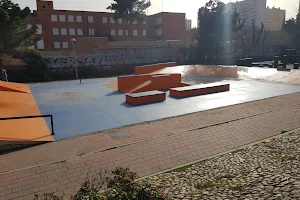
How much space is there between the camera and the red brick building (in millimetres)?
44812

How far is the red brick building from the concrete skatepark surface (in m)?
34.6

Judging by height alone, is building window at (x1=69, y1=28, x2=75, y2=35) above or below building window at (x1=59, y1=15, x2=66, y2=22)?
below

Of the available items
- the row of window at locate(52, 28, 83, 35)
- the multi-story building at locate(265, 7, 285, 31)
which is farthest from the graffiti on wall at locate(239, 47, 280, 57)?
the multi-story building at locate(265, 7, 285, 31)

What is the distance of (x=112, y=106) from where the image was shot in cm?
1146

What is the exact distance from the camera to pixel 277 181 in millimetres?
4078

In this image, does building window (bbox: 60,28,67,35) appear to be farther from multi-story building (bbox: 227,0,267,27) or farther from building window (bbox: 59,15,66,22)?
multi-story building (bbox: 227,0,267,27)

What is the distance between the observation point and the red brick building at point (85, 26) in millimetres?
44812

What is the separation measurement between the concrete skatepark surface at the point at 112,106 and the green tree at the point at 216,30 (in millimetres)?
20651

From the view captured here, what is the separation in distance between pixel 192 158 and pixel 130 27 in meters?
52.2

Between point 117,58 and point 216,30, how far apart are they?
618 inches

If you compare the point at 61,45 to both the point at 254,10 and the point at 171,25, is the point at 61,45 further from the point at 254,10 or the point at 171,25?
the point at 254,10

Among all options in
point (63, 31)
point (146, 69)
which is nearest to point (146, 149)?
point (146, 69)

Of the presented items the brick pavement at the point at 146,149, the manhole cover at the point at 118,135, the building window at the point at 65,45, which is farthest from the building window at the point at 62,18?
the manhole cover at the point at 118,135

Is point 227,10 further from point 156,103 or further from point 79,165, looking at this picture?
point 79,165
